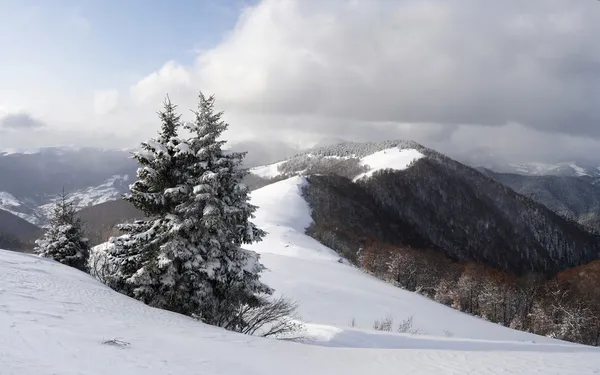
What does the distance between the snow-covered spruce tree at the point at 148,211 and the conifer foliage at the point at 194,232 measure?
38 mm

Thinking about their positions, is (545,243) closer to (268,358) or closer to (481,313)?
(481,313)

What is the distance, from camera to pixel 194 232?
15.6 meters

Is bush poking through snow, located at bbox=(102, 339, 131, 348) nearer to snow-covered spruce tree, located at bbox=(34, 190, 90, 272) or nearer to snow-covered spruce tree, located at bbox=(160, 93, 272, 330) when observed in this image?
snow-covered spruce tree, located at bbox=(160, 93, 272, 330)

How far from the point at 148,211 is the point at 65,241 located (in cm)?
1045

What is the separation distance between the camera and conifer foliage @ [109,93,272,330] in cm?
1528

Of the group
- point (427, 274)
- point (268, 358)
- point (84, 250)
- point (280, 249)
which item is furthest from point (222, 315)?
point (427, 274)

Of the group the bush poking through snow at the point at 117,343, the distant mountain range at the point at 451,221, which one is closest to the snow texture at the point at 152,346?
the bush poking through snow at the point at 117,343

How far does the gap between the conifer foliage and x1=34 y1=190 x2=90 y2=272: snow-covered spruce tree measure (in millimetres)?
8920

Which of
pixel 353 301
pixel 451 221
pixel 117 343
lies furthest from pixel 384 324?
pixel 451 221

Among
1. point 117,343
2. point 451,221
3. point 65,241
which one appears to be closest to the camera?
point 117,343

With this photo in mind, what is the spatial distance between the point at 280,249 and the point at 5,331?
55329 millimetres

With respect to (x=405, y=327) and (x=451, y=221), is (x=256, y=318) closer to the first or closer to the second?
(x=405, y=327)

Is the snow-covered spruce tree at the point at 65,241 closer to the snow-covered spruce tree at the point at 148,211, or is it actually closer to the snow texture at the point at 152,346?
the snow texture at the point at 152,346

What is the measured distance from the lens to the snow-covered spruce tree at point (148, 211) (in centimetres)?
1570
